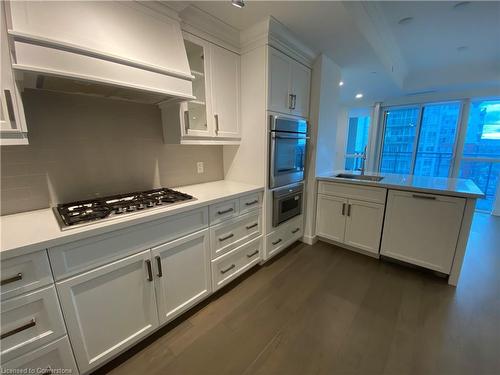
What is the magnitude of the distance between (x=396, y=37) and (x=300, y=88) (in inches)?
60.7

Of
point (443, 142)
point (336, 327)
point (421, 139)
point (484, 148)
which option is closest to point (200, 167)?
point (336, 327)

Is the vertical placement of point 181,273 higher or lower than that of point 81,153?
lower

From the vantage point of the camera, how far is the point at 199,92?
1.82m

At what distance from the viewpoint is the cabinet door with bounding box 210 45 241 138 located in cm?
186

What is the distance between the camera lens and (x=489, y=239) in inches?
116

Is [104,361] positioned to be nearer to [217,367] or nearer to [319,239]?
[217,367]

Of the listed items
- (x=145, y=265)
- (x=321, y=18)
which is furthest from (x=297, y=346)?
(x=321, y=18)

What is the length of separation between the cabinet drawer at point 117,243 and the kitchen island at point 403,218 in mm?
1807

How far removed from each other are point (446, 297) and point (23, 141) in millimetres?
3237

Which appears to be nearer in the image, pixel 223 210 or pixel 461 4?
pixel 223 210

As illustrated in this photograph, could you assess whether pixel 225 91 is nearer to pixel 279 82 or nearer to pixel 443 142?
pixel 279 82

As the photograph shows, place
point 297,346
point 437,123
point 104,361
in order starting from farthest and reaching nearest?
point 437,123 < point 297,346 < point 104,361

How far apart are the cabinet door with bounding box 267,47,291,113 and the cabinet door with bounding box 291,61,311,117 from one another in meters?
0.09

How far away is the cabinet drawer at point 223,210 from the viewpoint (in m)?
1.66
